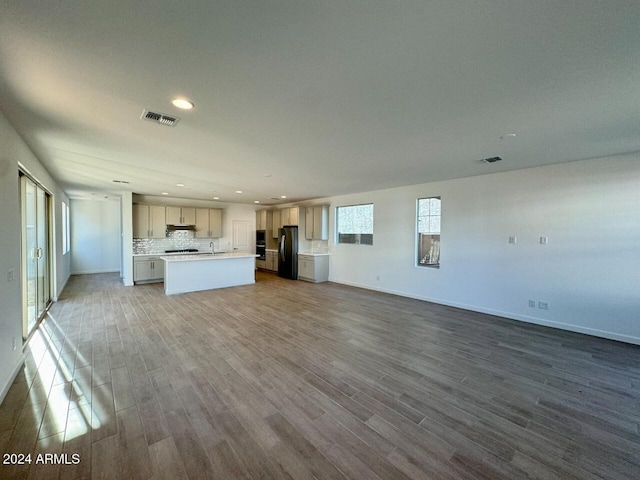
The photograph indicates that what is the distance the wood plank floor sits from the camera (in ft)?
5.47

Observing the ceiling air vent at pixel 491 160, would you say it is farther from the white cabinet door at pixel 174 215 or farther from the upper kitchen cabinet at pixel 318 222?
the white cabinet door at pixel 174 215

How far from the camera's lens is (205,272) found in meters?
6.74

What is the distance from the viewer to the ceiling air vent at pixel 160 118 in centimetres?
240

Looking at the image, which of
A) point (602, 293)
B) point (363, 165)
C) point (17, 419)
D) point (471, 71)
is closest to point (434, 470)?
point (471, 71)

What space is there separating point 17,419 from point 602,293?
268 inches

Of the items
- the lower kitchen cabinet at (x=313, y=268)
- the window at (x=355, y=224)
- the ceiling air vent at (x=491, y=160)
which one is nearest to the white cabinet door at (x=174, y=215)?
the lower kitchen cabinet at (x=313, y=268)

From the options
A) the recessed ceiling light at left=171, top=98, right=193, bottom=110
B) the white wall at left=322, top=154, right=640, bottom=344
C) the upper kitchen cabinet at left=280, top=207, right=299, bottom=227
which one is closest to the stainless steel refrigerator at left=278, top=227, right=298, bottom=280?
the upper kitchen cabinet at left=280, top=207, right=299, bottom=227

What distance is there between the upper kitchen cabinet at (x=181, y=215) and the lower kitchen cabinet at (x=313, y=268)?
146 inches

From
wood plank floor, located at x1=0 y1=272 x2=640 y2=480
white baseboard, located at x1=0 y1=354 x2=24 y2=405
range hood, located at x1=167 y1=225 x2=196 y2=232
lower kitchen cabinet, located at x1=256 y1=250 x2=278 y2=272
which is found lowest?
wood plank floor, located at x1=0 y1=272 x2=640 y2=480

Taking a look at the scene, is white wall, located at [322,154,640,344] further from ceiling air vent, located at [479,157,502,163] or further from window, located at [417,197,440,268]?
ceiling air vent, located at [479,157,502,163]

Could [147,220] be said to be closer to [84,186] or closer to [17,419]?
[84,186]

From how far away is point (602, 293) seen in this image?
380cm

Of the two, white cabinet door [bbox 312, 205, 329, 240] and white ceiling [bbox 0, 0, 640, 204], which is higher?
white ceiling [bbox 0, 0, 640, 204]

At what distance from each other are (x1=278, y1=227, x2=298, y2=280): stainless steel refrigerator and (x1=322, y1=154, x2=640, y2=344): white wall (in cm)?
358
